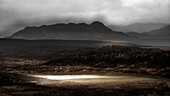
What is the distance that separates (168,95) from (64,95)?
12.7 m

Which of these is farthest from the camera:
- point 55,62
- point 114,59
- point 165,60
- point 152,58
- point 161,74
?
point 55,62

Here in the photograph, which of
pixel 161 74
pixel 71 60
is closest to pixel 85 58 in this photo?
pixel 71 60

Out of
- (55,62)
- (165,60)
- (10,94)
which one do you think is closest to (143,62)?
(165,60)

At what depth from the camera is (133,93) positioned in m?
28.8

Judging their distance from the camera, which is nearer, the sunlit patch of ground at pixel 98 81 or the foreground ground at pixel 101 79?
the foreground ground at pixel 101 79

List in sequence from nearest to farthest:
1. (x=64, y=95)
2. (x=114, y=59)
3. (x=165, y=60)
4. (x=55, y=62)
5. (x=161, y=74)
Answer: (x=64, y=95) < (x=161, y=74) < (x=165, y=60) < (x=114, y=59) < (x=55, y=62)

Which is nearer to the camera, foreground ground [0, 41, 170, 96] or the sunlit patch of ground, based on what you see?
foreground ground [0, 41, 170, 96]

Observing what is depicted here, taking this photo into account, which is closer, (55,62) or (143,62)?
(143,62)

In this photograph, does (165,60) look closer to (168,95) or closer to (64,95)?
(168,95)

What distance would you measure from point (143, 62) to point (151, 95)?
5097cm

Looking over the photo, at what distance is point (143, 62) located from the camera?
254ft

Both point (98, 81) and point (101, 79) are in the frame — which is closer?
point (98, 81)

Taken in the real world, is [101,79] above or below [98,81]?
below

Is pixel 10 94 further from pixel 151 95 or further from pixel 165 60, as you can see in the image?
pixel 165 60
